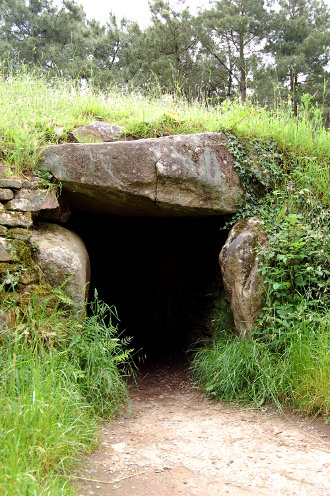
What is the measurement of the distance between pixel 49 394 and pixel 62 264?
1401mm

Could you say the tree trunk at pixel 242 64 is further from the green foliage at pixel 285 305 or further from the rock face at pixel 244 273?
the rock face at pixel 244 273

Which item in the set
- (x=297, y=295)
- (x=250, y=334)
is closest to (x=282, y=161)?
(x=297, y=295)

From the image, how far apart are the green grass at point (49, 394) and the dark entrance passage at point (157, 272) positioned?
2.24 meters

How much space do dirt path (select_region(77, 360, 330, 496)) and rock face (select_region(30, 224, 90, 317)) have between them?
1.19 meters

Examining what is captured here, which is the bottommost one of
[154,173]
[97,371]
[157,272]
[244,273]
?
[97,371]

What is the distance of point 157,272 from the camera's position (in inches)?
296

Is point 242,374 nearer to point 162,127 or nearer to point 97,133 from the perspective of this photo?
point 162,127

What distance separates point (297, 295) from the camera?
398cm

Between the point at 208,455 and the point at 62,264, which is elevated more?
the point at 62,264

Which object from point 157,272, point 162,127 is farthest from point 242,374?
point 157,272

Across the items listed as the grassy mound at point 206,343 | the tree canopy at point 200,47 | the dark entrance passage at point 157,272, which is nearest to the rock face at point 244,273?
the grassy mound at point 206,343

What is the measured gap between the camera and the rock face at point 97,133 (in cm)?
479

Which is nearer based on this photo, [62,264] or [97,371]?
[97,371]

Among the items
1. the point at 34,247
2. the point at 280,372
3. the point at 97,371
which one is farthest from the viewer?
the point at 34,247
